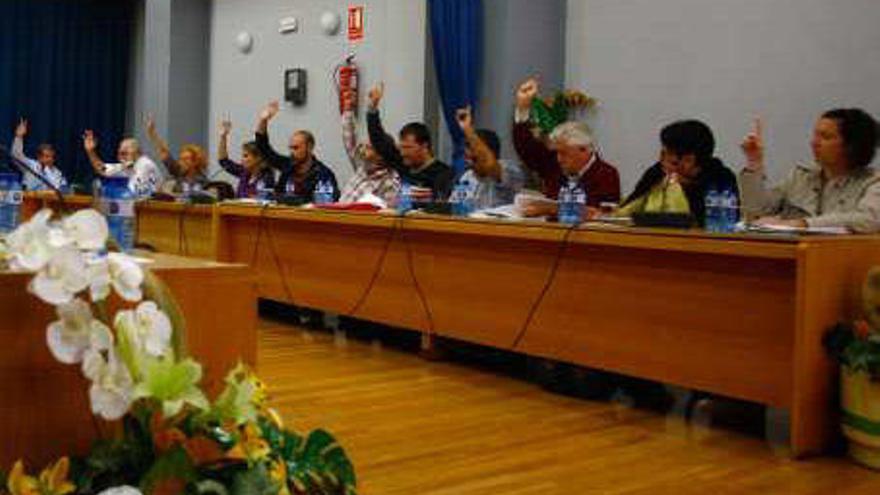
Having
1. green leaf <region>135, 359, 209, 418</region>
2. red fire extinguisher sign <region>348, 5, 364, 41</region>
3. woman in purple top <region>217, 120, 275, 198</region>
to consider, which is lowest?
green leaf <region>135, 359, 209, 418</region>

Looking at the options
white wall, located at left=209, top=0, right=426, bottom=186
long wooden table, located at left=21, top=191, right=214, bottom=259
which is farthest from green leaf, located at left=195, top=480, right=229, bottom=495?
white wall, located at left=209, top=0, right=426, bottom=186

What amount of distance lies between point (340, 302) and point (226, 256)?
1.00m

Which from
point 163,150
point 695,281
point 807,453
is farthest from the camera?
point 163,150

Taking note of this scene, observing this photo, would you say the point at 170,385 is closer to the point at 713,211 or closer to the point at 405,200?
the point at 713,211

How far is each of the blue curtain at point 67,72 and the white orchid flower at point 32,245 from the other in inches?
355

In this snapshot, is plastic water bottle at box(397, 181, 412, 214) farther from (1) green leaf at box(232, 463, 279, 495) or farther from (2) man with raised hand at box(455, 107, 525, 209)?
(1) green leaf at box(232, 463, 279, 495)

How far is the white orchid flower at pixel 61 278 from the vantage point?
1.04 metres

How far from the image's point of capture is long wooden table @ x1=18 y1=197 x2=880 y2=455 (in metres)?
2.70

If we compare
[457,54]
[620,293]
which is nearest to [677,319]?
[620,293]

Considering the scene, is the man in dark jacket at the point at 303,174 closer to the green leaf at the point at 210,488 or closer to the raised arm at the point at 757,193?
the raised arm at the point at 757,193

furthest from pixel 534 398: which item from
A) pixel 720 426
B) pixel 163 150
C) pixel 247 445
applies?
pixel 163 150

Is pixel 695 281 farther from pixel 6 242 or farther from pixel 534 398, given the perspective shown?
pixel 6 242

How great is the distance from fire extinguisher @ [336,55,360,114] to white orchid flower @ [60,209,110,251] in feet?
19.1

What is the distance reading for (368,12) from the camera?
6.84 metres
